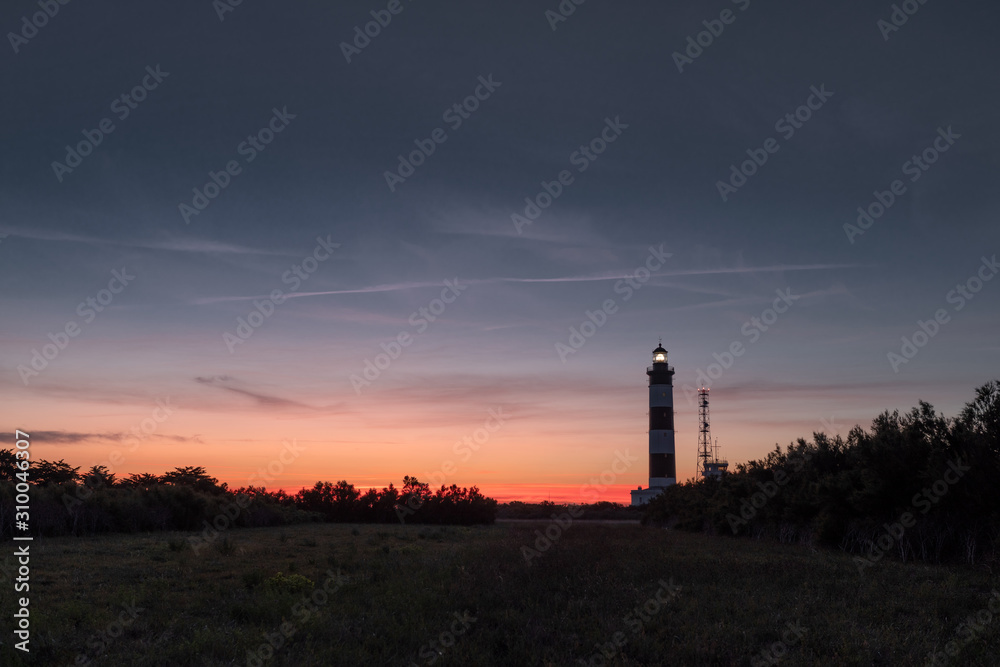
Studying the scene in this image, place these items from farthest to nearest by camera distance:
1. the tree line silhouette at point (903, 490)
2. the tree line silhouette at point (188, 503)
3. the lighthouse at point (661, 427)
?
the lighthouse at point (661, 427) < the tree line silhouette at point (188, 503) < the tree line silhouette at point (903, 490)

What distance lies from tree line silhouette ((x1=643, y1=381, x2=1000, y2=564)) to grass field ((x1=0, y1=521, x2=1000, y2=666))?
2.58 meters

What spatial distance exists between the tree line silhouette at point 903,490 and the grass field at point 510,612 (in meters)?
2.58

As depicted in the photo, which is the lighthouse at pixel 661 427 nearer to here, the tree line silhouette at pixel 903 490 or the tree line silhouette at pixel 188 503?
the tree line silhouette at pixel 188 503

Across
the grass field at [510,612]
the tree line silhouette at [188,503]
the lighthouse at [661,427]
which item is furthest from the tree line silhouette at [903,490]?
the lighthouse at [661,427]

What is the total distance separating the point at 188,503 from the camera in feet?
138

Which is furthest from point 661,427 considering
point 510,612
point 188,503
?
point 510,612

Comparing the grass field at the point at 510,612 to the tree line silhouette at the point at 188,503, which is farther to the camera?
the tree line silhouette at the point at 188,503

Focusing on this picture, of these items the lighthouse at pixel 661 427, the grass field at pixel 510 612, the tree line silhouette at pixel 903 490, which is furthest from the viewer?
the lighthouse at pixel 661 427

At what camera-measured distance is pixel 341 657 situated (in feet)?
33.8

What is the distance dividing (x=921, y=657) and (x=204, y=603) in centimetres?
1395

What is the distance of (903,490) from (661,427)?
53.3m

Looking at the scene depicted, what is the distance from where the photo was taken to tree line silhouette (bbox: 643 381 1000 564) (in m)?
19.2

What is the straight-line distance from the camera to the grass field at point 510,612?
1026cm

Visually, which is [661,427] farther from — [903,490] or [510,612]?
[510,612]
